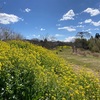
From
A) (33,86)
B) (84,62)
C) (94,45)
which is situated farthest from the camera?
(94,45)

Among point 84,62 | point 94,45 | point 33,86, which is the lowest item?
point 84,62

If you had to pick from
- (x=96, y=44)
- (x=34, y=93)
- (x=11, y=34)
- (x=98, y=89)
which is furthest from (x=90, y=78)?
(x=96, y=44)

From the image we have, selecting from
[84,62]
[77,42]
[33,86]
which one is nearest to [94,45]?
[77,42]

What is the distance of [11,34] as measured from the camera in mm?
33781

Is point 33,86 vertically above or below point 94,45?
above

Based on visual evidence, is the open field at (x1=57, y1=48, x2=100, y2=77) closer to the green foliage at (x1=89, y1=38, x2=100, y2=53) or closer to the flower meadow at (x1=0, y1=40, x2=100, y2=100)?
the flower meadow at (x1=0, y1=40, x2=100, y2=100)

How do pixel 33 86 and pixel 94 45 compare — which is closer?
pixel 33 86

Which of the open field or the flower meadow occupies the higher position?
the flower meadow

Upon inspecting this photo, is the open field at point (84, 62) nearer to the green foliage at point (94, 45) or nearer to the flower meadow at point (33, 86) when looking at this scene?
the flower meadow at point (33, 86)

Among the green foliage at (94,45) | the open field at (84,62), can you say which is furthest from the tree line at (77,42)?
the open field at (84,62)

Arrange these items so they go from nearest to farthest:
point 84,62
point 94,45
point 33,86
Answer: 1. point 33,86
2. point 84,62
3. point 94,45

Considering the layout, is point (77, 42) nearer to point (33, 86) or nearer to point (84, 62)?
point (84, 62)

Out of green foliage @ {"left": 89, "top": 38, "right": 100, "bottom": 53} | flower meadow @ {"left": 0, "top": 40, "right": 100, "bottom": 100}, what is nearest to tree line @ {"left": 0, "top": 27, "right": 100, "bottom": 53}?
green foliage @ {"left": 89, "top": 38, "right": 100, "bottom": 53}

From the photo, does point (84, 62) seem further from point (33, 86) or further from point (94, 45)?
point (94, 45)
